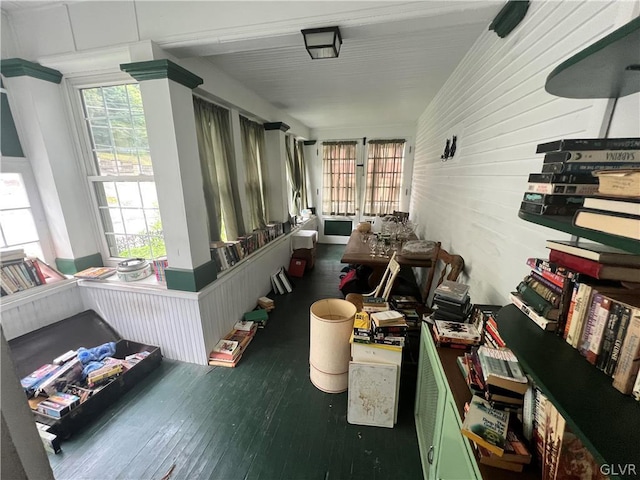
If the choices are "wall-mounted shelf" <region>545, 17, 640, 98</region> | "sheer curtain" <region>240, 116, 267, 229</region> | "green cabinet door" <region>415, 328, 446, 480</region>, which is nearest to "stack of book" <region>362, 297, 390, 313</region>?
→ "green cabinet door" <region>415, 328, 446, 480</region>

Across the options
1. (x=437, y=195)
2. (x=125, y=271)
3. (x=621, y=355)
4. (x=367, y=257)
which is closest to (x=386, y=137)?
(x=437, y=195)

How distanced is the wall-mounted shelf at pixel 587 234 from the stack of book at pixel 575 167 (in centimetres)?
3

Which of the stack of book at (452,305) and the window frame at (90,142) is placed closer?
the stack of book at (452,305)

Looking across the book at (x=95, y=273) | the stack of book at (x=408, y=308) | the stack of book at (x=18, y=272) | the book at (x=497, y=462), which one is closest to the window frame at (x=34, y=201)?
the stack of book at (x=18, y=272)

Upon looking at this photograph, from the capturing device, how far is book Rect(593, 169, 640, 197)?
1.62ft

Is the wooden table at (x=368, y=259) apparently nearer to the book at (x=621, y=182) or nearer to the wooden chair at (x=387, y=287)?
the wooden chair at (x=387, y=287)

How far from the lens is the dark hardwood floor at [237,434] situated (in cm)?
145

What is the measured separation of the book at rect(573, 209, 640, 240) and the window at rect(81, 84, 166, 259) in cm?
285

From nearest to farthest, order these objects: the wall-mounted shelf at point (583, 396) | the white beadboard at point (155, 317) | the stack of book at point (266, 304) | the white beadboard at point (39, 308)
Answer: the wall-mounted shelf at point (583, 396)
the white beadboard at point (39, 308)
the white beadboard at point (155, 317)
the stack of book at point (266, 304)

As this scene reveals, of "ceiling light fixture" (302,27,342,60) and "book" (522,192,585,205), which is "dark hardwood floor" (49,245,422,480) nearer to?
"book" (522,192,585,205)

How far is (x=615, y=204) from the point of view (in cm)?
52

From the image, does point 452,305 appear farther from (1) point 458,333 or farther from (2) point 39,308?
(2) point 39,308

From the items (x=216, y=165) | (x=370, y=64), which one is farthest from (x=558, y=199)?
(x=216, y=165)

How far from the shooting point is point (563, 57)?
3.40 feet
